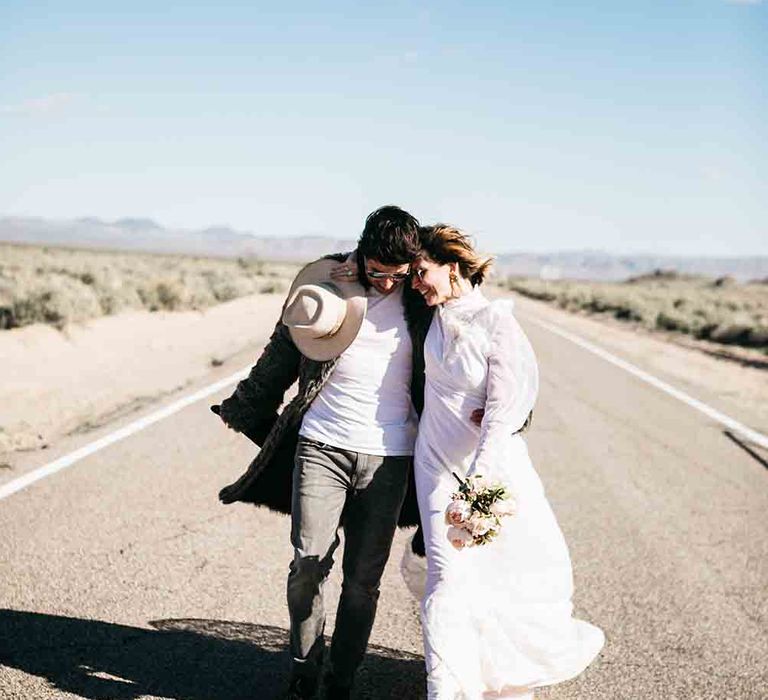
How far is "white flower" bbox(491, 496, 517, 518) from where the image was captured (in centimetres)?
354

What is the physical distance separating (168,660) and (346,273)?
188cm

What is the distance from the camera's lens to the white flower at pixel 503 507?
354 centimetres

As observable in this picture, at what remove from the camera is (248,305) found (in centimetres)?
3062

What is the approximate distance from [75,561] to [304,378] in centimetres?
238

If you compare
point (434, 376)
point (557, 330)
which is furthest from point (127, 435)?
point (557, 330)

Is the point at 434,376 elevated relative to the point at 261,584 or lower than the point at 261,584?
elevated

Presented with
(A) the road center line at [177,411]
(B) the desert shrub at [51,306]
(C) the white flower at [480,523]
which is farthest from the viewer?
(B) the desert shrub at [51,306]

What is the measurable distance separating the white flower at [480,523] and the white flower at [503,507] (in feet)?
0.09

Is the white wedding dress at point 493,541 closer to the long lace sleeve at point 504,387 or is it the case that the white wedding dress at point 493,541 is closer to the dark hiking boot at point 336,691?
the long lace sleeve at point 504,387

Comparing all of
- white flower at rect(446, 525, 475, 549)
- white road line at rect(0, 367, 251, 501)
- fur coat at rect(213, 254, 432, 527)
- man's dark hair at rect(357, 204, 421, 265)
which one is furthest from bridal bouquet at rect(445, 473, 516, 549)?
white road line at rect(0, 367, 251, 501)

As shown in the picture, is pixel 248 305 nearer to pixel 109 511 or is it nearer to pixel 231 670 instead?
pixel 109 511

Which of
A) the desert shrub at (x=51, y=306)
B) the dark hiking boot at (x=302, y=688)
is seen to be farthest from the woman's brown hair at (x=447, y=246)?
the desert shrub at (x=51, y=306)

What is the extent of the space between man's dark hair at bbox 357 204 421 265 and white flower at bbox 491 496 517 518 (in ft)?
3.12

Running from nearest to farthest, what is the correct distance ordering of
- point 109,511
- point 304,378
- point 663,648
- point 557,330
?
point 304,378, point 663,648, point 109,511, point 557,330
